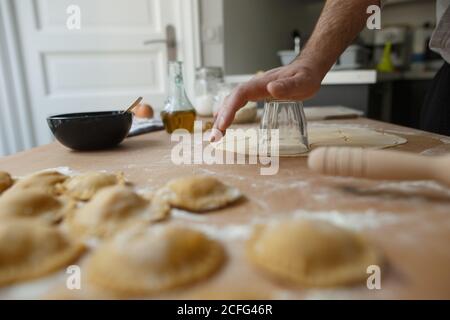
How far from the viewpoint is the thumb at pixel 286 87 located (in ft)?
2.38

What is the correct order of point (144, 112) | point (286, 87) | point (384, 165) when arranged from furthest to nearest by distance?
point (144, 112) → point (286, 87) → point (384, 165)

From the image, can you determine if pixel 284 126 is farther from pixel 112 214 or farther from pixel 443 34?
pixel 443 34

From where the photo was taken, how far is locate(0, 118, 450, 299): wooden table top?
295 millimetres

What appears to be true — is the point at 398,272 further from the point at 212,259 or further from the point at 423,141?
the point at 423,141

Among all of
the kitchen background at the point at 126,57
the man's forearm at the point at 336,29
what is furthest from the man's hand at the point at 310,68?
the kitchen background at the point at 126,57

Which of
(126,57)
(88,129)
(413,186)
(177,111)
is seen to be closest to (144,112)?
(177,111)

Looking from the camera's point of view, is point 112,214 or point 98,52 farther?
point 98,52

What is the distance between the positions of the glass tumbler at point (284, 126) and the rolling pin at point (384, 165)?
1.16 ft

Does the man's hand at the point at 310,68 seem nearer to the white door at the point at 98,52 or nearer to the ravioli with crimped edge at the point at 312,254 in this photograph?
the ravioli with crimped edge at the point at 312,254

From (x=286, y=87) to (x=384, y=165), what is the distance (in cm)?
38

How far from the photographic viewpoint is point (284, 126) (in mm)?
836

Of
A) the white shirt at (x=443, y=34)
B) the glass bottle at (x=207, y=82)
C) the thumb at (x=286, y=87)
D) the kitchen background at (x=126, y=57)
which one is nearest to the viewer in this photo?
the thumb at (x=286, y=87)

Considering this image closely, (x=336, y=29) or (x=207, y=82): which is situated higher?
(x=336, y=29)
